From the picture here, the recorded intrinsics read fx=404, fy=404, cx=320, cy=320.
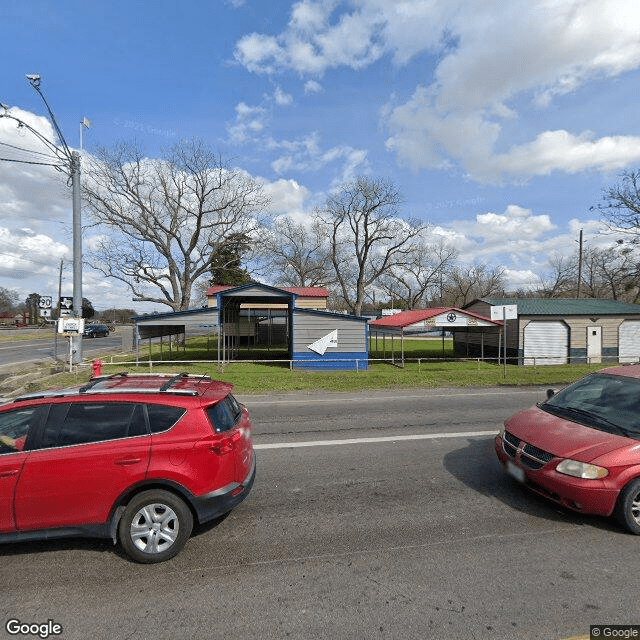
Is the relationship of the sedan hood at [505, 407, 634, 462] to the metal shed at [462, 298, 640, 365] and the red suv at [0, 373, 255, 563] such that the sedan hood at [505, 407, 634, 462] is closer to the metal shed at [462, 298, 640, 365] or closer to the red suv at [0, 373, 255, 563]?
the red suv at [0, 373, 255, 563]

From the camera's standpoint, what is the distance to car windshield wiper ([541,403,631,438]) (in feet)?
14.0

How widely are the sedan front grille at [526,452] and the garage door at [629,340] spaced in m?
25.1

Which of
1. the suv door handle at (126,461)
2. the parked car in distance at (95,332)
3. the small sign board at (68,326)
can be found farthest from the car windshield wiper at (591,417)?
the parked car in distance at (95,332)

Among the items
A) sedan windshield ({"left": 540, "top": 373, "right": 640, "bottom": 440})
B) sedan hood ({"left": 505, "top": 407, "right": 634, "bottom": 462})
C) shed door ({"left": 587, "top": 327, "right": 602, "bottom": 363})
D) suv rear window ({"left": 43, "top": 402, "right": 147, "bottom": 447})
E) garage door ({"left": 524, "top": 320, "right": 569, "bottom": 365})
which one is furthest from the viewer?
shed door ({"left": 587, "top": 327, "right": 602, "bottom": 363})

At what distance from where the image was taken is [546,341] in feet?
77.9

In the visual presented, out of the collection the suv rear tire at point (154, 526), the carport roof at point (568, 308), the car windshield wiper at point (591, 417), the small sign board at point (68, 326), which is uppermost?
the carport roof at point (568, 308)

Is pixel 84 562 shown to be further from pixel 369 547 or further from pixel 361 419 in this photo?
pixel 361 419

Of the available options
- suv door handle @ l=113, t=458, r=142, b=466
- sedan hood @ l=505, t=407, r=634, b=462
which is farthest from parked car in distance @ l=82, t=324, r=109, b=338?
sedan hood @ l=505, t=407, r=634, b=462

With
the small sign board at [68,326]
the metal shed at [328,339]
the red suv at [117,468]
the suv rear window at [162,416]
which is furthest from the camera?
the metal shed at [328,339]

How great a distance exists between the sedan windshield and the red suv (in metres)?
3.94

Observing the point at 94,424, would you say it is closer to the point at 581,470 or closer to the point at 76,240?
the point at 581,470

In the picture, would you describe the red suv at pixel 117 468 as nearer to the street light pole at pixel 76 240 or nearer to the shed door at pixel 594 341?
the street light pole at pixel 76 240

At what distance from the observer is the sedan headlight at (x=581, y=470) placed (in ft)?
12.6

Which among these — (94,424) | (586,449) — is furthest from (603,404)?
(94,424)
